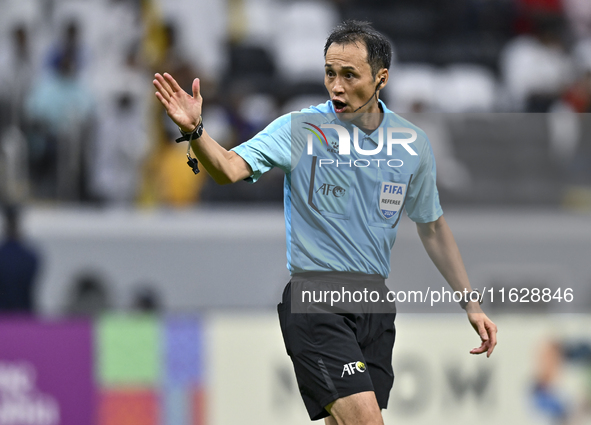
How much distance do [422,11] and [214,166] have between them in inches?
375

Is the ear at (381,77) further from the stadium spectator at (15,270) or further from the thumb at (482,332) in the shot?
the stadium spectator at (15,270)

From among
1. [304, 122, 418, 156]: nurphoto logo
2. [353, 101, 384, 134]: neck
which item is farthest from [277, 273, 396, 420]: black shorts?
[353, 101, 384, 134]: neck

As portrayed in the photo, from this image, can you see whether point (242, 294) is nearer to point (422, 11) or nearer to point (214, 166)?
point (422, 11)

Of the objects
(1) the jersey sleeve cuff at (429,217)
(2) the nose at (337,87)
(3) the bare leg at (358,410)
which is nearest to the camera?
(3) the bare leg at (358,410)

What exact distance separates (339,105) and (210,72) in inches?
288

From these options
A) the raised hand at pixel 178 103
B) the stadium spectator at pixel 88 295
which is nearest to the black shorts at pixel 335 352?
the raised hand at pixel 178 103

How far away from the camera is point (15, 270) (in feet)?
30.2

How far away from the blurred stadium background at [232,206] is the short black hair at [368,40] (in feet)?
10.8

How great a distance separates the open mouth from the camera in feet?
13.6

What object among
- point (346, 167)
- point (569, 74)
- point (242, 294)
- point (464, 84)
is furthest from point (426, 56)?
point (346, 167)

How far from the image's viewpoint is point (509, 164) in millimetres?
9375

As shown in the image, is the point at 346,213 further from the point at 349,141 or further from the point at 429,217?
the point at 429,217

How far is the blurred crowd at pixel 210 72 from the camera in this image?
9633 mm

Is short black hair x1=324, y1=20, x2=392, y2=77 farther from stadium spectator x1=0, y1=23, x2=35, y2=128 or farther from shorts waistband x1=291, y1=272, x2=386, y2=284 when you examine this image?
stadium spectator x1=0, y1=23, x2=35, y2=128
